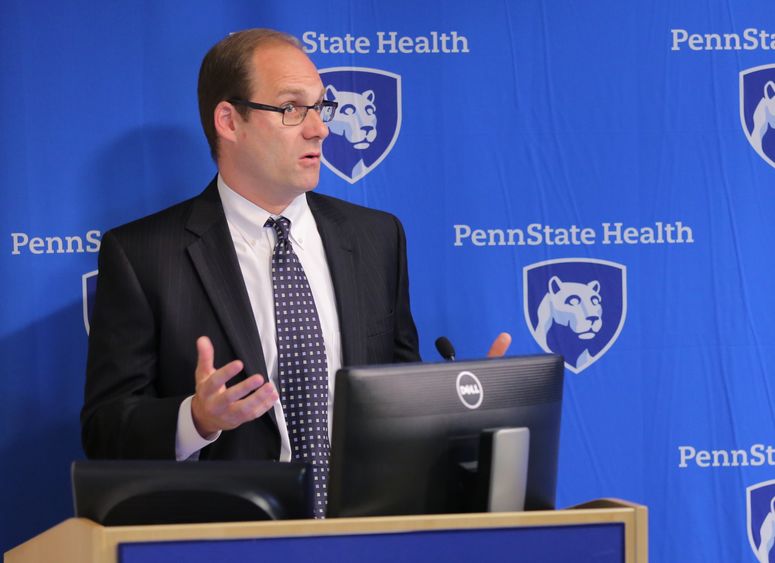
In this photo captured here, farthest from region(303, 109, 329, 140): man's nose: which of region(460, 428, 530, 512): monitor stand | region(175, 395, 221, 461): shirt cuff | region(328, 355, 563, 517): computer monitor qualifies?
region(460, 428, 530, 512): monitor stand

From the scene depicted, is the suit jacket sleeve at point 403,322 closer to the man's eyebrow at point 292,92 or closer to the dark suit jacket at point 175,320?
→ the dark suit jacket at point 175,320

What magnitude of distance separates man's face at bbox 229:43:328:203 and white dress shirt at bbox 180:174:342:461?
7cm

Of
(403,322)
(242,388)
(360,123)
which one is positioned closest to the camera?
(242,388)

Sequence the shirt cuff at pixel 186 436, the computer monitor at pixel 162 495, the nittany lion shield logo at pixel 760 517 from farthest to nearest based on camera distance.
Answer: the nittany lion shield logo at pixel 760 517
the shirt cuff at pixel 186 436
the computer monitor at pixel 162 495

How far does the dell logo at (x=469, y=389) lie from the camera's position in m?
1.66

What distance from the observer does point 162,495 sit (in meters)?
1.54

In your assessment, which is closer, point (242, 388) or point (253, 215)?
point (242, 388)

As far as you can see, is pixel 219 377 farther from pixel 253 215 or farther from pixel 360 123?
pixel 360 123

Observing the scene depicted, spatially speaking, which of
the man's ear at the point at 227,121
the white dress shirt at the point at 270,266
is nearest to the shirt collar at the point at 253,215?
the white dress shirt at the point at 270,266

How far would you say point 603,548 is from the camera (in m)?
1.54

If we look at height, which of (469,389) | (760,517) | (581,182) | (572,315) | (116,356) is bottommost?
(760,517)

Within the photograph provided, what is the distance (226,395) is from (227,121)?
1.07 m

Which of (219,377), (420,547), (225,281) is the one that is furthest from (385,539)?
(225,281)

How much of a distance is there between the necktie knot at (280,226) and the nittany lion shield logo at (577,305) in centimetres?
82
